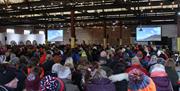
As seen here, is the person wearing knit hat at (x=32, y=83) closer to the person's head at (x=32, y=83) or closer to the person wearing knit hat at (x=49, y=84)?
the person's head at (x=32, y=83)

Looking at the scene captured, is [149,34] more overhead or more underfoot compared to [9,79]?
more underfoot

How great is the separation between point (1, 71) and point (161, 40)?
994 inches

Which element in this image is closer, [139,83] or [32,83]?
[139,83]

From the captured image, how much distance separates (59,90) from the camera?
5441 millimetres

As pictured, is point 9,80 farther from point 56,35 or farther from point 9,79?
point 56,35

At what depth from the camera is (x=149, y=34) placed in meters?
30.6

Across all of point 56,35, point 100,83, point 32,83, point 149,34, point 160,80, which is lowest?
point 56,35

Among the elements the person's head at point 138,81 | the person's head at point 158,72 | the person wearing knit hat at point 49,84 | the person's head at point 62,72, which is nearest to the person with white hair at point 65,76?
the person's head at point 62,72

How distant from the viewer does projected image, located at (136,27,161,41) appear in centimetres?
3005

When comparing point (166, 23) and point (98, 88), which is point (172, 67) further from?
point (166, 23)

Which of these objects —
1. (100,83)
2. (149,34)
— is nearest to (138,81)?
(100,83)

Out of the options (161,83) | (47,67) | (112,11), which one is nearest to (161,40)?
(112,11)

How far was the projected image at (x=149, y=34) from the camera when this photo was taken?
3005cm

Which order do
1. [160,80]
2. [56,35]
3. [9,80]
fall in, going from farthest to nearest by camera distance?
[56,35] < [160,80] < [9,80]
